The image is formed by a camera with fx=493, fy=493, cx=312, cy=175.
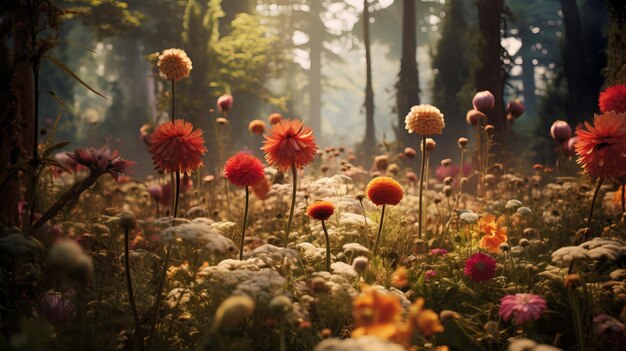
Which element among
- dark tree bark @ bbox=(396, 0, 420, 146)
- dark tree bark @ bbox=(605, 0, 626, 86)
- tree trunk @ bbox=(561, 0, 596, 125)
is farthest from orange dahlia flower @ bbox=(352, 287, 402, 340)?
tree trunk @ bbox=(561, 0, 596, 125)

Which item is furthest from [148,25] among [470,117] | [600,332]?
[600,332]

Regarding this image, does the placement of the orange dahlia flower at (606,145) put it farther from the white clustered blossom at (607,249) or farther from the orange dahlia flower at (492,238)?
the orange dahlia flower at (492,238)

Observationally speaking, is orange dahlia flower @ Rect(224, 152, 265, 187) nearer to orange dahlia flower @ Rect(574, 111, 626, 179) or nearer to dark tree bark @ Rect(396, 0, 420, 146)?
orange dahlia flower @ Rect(574, 111, 626, 179)

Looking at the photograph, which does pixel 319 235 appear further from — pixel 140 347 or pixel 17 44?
pixel 17 44

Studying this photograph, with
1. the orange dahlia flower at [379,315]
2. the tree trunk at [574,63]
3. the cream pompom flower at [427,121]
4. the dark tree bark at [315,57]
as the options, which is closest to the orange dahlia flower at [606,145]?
the cream pompom flower at [427,121]

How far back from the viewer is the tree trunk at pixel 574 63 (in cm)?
Result: 1377

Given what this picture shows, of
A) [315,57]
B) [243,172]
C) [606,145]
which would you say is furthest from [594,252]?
[315,57]

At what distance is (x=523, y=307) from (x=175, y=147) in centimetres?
198

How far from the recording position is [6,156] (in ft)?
10.4

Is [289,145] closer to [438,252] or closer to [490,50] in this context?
[438,252]

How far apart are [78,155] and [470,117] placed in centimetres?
366

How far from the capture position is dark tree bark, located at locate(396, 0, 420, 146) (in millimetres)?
14312

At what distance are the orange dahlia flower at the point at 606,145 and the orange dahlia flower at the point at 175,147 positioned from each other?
2.30 m

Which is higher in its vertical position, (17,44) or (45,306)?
(17,44)
